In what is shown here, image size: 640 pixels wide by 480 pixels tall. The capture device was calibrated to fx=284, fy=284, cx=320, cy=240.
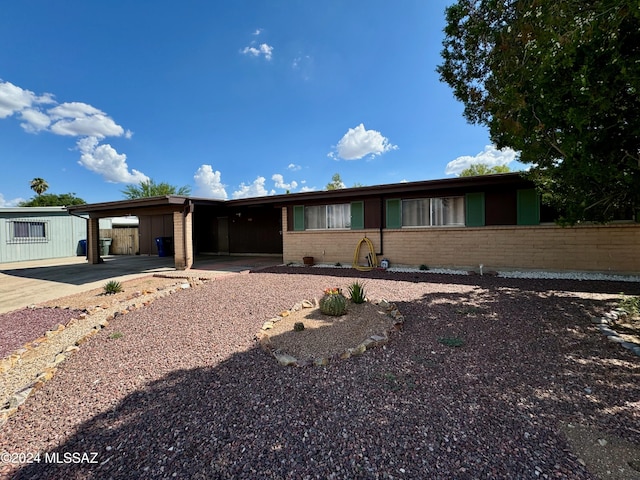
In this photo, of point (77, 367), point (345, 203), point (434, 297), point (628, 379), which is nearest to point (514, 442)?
point (628, 379)

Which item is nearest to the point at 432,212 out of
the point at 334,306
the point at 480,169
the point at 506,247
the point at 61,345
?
the point at 506,247

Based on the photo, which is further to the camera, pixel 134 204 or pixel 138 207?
pixel 138 207

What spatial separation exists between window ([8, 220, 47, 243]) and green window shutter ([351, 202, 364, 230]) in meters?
19.2

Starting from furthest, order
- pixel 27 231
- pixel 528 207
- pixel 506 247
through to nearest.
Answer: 1. pixel 27 231
2. pixel 506 247
3. pixel 528 207

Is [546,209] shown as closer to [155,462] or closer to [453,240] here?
[453,240]

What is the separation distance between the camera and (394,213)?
9.77 m

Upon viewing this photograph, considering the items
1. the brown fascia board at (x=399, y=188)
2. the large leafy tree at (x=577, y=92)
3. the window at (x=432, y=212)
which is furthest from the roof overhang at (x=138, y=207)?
the large leafy tree at (x=577, y=92)

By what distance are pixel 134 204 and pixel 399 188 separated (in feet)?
33.2

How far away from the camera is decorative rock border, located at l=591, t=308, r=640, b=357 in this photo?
326 centimetres

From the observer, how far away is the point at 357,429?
81.5 inches

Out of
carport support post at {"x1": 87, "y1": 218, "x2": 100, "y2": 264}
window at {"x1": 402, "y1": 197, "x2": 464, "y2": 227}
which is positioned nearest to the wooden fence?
carport support post at {"x1": 87, "y1": 218, "x2": 100, "y2": 264}

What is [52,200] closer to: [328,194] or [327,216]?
[327,216]

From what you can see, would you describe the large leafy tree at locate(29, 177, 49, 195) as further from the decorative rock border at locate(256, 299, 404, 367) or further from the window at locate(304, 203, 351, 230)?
the decorative rock border at locate(256, 299, 404, 367)

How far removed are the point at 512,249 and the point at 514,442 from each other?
25.6 ft
